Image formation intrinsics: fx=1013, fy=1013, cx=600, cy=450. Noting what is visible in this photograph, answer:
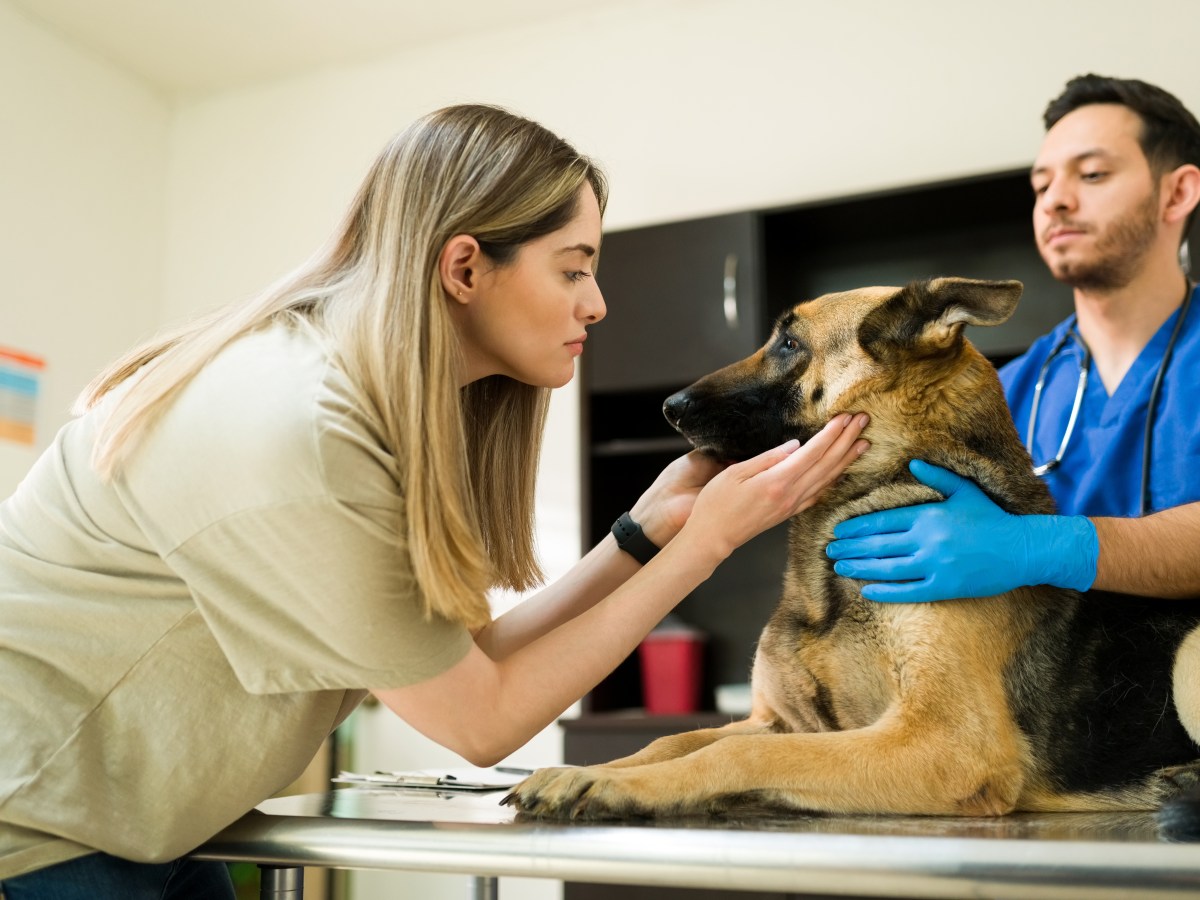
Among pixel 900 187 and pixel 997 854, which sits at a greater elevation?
pixel 900 187

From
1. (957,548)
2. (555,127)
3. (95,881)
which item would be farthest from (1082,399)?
(555,127)

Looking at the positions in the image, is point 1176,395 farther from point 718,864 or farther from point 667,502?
point 718,864

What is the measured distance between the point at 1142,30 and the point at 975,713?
2931mm

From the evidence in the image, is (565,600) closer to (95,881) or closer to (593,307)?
(593,307)

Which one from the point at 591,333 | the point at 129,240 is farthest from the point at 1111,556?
A: the point at 129,240

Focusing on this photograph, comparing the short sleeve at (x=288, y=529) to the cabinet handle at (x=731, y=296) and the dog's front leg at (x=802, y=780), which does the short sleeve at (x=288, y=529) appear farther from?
the cabinet handle at (x=731, y=296)

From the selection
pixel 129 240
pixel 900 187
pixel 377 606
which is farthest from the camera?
pixel 129 240

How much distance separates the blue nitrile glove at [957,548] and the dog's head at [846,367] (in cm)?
14

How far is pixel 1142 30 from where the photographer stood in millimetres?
3232

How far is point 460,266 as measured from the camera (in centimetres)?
126

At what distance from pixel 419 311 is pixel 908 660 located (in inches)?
28.2

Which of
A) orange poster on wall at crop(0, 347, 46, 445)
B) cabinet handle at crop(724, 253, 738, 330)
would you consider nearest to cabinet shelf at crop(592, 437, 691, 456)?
cabinet handle at crop(724, 253, 738, 330)

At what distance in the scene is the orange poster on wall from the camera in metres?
3.79

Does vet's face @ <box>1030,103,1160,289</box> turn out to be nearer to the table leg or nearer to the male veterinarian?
the male veterinarian
